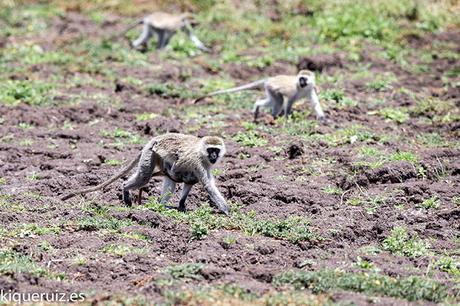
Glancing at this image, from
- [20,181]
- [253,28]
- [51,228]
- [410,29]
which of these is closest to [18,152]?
[20,181]

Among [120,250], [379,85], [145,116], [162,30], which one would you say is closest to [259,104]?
Result: [145,116]

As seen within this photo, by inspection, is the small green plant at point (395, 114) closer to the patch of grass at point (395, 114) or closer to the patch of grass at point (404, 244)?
the patch of grass at point (395, 114)

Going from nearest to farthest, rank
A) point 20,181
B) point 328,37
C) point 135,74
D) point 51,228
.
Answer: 1. point 51,228
2. point 20,181
3. point 135,74
4. point 328,37

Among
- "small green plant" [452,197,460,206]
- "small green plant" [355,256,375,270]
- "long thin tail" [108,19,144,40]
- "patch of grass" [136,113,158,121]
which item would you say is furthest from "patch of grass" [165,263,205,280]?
"long thin tail" [108,19,144,40]

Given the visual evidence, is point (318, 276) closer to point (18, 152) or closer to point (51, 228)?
point (51, 228)

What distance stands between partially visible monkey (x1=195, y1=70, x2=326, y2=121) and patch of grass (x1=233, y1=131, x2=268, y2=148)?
1.23m

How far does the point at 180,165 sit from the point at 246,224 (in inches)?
49.5

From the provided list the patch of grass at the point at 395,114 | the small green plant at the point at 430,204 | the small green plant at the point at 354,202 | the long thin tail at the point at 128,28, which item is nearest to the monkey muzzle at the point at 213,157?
the small green plant at the point at 354,202

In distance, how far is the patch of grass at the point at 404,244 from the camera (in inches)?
376

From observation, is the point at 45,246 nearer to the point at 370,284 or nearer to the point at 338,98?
the point at 370,284

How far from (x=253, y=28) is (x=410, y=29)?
405cm

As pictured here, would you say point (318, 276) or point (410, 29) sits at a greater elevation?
point (318, 276)

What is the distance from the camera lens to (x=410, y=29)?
21.4 metres

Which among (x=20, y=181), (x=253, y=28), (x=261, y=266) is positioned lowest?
(x=253, y=28)
